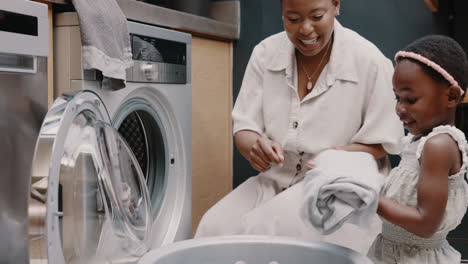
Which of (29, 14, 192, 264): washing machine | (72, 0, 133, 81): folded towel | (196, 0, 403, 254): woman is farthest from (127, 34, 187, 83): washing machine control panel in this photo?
(196, 0, 403, 254): woman

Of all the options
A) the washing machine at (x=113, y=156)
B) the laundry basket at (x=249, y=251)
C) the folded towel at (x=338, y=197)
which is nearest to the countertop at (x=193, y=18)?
the washing machine at (x=113, y=156)

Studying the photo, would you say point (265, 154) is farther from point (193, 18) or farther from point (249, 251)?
point (193, 18)

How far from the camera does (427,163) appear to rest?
1.08m

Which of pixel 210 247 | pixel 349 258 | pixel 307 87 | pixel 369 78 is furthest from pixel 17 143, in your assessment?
pixel 369 78

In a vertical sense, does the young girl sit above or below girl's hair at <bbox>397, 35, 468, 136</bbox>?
below

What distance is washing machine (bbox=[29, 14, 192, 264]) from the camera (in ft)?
3.31

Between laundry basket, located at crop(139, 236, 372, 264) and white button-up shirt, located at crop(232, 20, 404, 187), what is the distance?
2.22ft

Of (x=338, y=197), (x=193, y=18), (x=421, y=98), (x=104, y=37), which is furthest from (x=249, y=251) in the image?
(x=193, y=18)

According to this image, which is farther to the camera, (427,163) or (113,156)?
(113,156)

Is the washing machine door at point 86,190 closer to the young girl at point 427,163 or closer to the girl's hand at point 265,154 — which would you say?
the girl's hand at point 265,154

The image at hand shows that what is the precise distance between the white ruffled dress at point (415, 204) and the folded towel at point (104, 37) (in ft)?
2.54

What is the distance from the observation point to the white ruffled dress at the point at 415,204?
1.14m

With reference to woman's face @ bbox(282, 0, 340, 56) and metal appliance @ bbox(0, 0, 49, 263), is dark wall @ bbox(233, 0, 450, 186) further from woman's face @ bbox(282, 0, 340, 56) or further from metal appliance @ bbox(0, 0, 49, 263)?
metal appliance @ bbox(0, 0, 49, 263)

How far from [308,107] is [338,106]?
94mm
